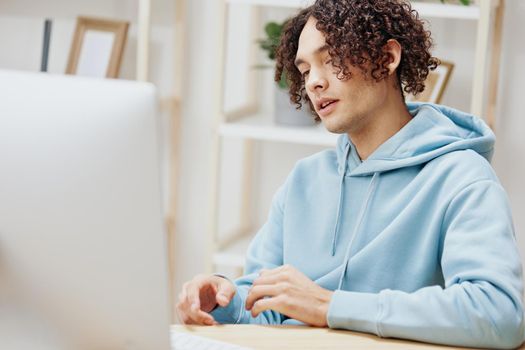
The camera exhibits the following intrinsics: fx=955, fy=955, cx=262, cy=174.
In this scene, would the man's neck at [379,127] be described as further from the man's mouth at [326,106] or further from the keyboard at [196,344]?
the keyboard at [196,344]

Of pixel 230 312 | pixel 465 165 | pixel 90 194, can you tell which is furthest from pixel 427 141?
pixel 90 194

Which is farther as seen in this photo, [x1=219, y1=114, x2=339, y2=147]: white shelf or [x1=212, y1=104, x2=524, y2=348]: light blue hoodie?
[x1=219, y1=114, x2=339, y2=147]: white shelf

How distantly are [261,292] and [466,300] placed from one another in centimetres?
30

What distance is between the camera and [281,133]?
2725 mm

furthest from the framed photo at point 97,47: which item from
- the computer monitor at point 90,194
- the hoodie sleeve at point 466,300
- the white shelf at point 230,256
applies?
the computer monitor at point 90,194

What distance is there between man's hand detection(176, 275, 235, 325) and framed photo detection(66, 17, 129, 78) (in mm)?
1570

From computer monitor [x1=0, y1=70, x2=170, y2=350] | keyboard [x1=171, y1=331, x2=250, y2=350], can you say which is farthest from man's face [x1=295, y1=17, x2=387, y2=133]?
computer monitor [x1=0, y1=70, x2=170, y2=350]

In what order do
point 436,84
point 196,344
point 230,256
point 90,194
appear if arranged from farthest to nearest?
point 230,256, point 436,84, point 196,344, point 90,194

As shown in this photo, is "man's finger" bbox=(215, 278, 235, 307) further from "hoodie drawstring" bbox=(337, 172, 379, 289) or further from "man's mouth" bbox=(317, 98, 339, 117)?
"man's mouth" bbox=(317, 98, 339, 117)

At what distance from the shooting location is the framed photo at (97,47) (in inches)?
118

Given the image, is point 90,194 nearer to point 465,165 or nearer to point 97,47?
point 465,165

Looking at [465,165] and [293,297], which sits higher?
[465,165]

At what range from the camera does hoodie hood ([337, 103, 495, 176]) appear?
1.55m

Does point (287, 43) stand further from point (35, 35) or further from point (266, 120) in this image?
point (35, 35)
